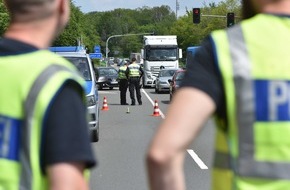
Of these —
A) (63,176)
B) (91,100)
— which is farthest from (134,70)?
(63,176)

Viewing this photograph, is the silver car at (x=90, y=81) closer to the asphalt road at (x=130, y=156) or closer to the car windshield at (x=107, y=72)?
the asphalt road at (x=130, y=156)

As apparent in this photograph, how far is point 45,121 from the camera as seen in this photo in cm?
246

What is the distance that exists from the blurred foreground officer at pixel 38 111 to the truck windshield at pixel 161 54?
4132 centimetres

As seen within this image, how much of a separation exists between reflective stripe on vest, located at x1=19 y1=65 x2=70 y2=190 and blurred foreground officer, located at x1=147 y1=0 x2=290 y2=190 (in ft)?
1.30

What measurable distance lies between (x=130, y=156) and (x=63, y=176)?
10779mm

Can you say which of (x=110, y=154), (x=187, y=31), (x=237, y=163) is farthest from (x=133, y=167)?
(x=187, y=31)

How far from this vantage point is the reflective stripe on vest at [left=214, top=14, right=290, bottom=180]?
2516mm

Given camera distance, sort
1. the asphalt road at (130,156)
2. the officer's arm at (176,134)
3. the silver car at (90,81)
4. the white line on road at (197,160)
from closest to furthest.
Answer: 1. the officer's arm at (176,134)
2. the asphalt road at (130,156)
3. the white line on road at (197,160)
4. the silver car at (90,81)

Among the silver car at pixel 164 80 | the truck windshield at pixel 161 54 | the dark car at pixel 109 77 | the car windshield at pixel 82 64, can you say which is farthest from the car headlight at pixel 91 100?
the dark car at pixel 109 77

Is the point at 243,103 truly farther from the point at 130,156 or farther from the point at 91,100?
the point at 91,100

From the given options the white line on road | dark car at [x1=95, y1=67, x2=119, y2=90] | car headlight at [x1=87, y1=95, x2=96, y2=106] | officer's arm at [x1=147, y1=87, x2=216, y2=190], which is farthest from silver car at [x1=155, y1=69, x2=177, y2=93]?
officer's arm at [x1=147, y1=87, x2=216, y2=190]

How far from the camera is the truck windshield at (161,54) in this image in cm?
4397

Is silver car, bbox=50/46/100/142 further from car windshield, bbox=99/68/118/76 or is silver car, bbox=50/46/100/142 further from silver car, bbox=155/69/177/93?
car windshield, bbox=99/68/118/76

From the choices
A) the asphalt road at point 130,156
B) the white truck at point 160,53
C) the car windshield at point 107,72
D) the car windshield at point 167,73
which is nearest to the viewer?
the asphalt road at point 130,156
